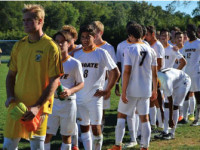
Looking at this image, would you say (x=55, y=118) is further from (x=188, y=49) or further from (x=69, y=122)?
(x=188, y=49)

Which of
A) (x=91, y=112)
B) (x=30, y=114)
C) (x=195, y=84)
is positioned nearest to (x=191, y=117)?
(x=195, y=84)

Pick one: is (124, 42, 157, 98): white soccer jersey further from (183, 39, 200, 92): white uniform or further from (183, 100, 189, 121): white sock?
(183, 100, 189, 121): white sock

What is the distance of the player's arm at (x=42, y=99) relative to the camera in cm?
395

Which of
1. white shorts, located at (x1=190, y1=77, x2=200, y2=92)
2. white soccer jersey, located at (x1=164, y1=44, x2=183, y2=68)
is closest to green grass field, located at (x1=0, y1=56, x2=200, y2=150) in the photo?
white shorts, located at (x1=190, y1=77, x2=200, y2=92)

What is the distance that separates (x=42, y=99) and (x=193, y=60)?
645 centimetres

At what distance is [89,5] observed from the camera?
136 m

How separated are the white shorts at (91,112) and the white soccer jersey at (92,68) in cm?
8

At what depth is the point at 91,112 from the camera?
233 inches

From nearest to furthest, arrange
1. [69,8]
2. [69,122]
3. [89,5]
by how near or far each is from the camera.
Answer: [69,122], [69,8], [89,5]

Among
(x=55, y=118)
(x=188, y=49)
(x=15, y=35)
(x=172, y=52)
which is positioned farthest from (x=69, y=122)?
A: (x=15, y=35)

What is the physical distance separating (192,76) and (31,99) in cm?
652

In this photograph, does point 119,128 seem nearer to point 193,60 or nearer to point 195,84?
point 195,84

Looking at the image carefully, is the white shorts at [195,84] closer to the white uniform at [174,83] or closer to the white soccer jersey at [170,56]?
the white soccer jersey at [170,56]

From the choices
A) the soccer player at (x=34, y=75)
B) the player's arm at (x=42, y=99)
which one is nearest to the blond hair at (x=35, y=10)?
the soccer player at (x=34, y=75)
